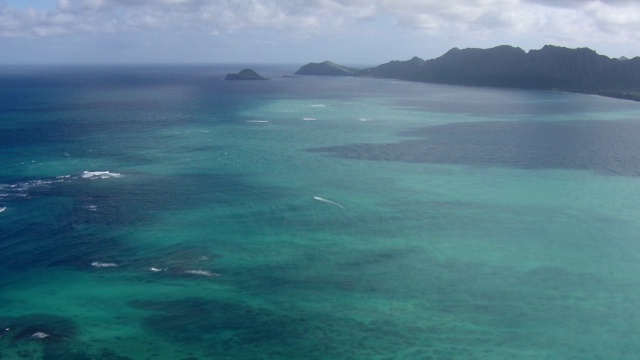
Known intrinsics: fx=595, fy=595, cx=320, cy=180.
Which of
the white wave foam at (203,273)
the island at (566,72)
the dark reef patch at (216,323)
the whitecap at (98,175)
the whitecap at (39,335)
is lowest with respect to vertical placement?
the whitecap at (39,335)

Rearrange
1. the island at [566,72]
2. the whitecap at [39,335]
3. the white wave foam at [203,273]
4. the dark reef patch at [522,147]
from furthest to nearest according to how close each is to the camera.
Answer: the island at [566,72] → the dark reef patch at [522,147] → the white wave foam at [203,273] → the whitecap at [39,335]

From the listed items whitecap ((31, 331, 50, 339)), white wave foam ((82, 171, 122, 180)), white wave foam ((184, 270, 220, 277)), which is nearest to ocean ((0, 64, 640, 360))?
whitecap ((31, 331, 50, 339))

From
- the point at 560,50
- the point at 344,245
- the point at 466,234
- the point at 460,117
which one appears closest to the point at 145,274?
the point at 344,245

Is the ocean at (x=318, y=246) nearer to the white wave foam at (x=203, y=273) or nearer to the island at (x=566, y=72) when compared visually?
the white wave foam at (x=203, y=273)

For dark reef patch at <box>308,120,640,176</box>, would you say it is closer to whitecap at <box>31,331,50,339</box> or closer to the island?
whitecap at <box>31,331,50,339</box>

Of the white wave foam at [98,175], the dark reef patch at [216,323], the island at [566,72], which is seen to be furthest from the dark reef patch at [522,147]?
the island at [566,72]

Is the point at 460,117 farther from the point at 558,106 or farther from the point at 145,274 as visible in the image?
the point at 145,274
